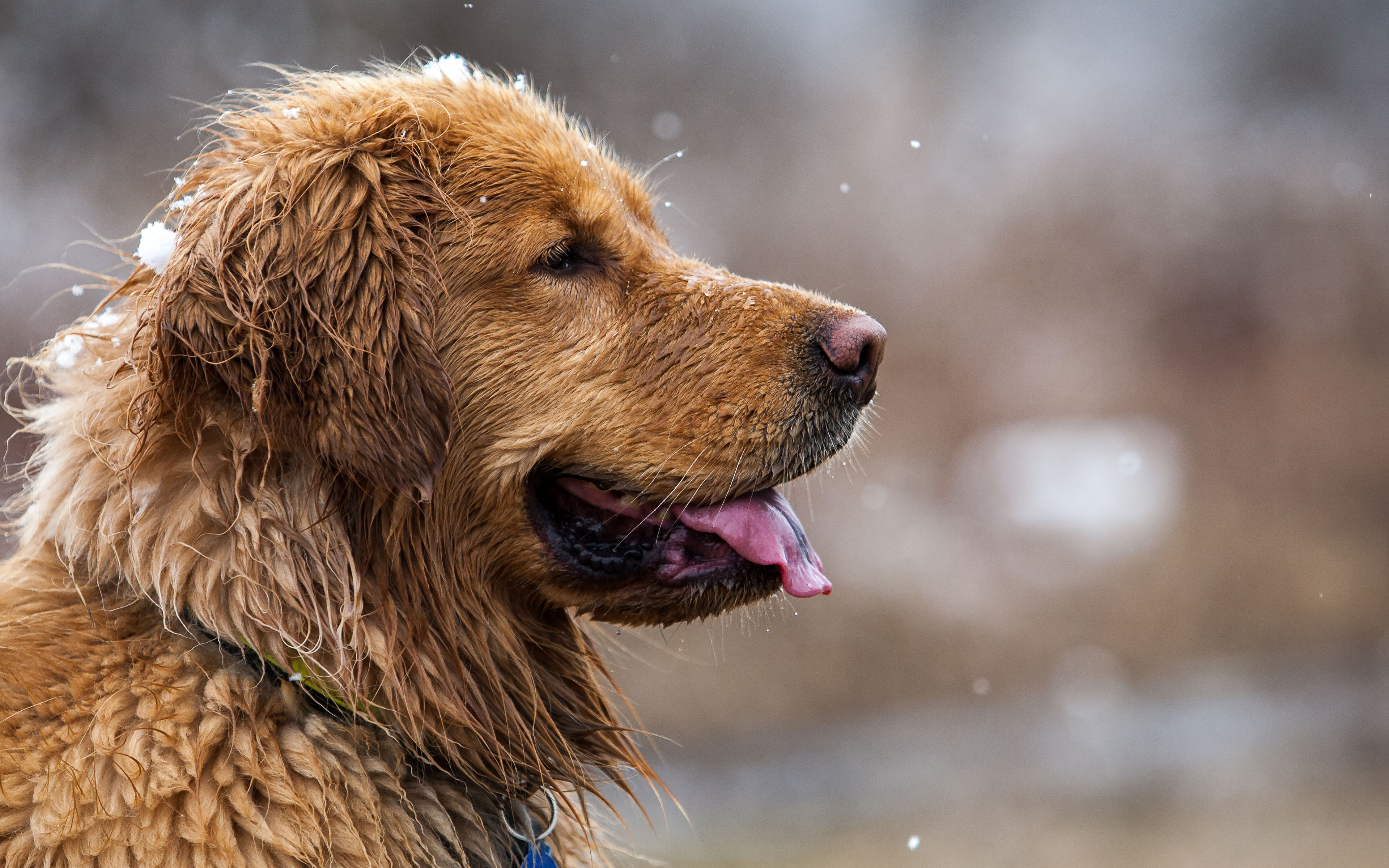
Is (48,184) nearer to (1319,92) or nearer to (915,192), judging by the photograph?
(915,192)

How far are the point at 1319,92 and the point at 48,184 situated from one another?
37.7 feet

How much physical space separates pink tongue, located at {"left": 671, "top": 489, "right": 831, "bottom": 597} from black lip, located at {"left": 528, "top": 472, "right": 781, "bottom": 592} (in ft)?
0.09

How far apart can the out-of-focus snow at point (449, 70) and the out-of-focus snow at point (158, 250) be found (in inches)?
32.5

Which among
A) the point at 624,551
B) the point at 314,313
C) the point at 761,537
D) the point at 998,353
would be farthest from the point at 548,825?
the point at 998,353

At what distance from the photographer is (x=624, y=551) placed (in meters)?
2.54

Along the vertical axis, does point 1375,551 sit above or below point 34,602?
above

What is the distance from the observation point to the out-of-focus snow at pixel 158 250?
87.7 inches

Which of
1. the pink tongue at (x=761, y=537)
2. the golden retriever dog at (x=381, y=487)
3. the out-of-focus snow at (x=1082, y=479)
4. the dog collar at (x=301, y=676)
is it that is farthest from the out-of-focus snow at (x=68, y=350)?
the out-of-focus snow at (x=1082, y=479)

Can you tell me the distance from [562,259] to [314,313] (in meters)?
0.65

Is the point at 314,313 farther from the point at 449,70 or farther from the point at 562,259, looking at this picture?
the point at 449,70

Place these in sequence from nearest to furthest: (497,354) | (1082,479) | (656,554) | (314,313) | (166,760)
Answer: (166,760)
(314,313)
(497,354)
(656,554)
(1082,479)

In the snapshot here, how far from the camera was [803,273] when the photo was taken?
10.0m

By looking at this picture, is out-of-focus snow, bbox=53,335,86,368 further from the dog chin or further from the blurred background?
the blurred background

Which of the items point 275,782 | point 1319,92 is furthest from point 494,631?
point 1319,92
